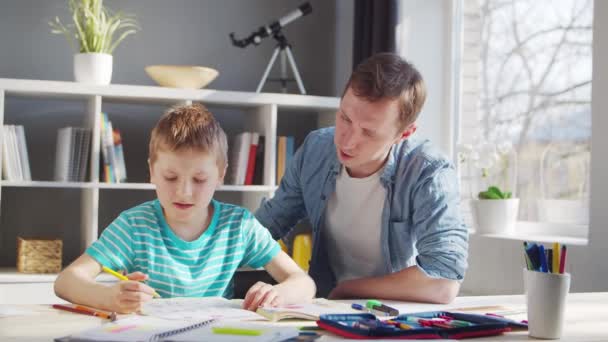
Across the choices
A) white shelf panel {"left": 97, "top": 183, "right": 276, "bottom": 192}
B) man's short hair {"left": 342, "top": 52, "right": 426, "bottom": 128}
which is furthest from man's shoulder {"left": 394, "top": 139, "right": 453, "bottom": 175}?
white shelf panel {"left": 97, "top": 183, "right": 276, "bottom": 192}

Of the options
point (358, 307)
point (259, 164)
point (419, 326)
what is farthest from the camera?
point (259, 164)

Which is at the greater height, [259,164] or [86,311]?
[259,164]

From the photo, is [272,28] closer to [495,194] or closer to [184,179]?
[495,194]

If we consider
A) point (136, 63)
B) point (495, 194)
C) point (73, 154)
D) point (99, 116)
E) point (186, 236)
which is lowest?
point (186, 236)

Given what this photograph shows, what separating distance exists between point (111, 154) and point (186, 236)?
1764 millimetres

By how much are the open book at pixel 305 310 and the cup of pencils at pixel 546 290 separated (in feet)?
1.13

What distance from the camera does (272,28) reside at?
3912 millimetres

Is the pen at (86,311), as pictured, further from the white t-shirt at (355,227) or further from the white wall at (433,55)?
the white wall at (433,55)

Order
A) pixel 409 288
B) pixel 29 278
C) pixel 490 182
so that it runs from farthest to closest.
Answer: pixel 490 182 < pixel 29 278 < pixel 409 288

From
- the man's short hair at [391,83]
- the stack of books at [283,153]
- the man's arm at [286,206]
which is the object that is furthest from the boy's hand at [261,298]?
the stack of books at [283,153]

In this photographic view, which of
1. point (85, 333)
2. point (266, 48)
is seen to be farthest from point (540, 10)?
point (85, 333)

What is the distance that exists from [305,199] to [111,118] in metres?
1.80

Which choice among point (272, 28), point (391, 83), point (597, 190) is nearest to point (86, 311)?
point (391, 83)

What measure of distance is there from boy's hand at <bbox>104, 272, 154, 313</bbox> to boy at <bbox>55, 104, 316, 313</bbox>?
0.21m
